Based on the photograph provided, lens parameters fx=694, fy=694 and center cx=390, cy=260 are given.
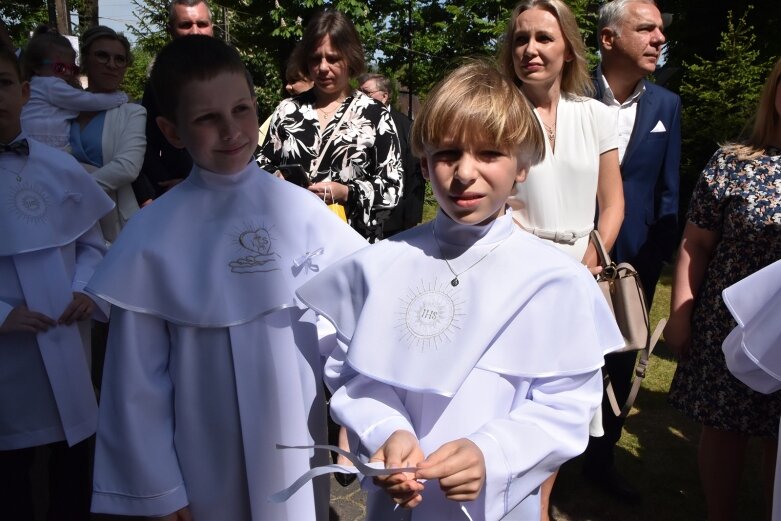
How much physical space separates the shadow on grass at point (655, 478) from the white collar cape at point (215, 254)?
2.22 metres

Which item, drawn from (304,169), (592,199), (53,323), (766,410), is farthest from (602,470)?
(53,323)

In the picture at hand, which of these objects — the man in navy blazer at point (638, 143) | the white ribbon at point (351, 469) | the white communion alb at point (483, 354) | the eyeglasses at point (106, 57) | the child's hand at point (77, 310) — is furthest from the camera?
the eyeglasses at point (106, 57)

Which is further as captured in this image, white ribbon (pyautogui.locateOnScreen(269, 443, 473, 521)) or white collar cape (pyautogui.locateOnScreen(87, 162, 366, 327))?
white collar cape (pyautogui.locateOnScreen(87, 162, 366, 327))

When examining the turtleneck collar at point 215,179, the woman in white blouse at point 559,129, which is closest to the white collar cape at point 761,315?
the woman in white blouse at point 559,129

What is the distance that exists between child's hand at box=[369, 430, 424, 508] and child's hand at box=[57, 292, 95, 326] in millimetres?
1655

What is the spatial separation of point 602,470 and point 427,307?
2.44 metres

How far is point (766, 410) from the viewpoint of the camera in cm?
279

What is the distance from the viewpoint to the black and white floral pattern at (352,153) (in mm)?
3285

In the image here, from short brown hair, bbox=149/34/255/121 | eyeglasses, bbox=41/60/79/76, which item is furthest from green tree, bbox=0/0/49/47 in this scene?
short brown hair, bbox=149/34/255/121

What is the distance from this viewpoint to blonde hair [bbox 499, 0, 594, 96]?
9.45ft

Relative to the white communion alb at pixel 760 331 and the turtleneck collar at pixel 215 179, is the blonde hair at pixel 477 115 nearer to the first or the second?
the turtleneck collar at pixel 215 179

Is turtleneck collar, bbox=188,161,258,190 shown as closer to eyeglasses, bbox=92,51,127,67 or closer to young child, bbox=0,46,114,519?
young child, bbox=0,46,114,519

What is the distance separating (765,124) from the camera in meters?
2.76

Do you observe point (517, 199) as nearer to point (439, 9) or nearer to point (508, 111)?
Result: point (508, 111)
